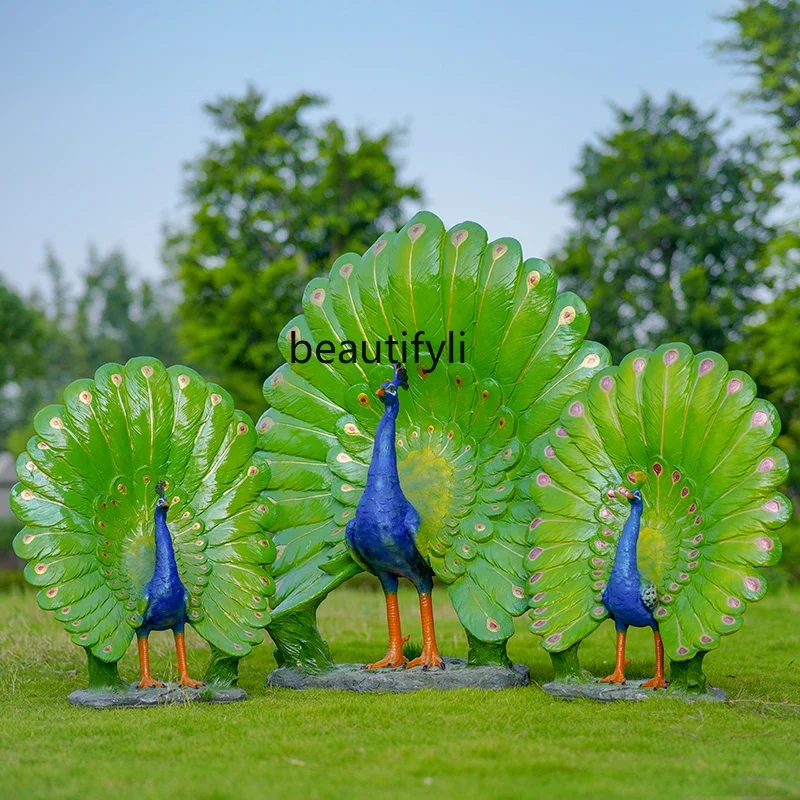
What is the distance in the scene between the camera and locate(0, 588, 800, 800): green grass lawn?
4.32m

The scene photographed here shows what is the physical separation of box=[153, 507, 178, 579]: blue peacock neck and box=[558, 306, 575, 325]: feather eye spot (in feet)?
8.78

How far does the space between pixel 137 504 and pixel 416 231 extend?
238 centimetres

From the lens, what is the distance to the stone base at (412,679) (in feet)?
20.9

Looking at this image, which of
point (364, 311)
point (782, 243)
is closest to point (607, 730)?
point (364, 311)

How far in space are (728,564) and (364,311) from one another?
2.69 metres

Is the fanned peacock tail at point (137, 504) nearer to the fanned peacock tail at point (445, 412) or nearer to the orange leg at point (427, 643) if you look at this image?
the fanned peacock tail at point (445, 412)

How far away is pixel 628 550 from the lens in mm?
5953

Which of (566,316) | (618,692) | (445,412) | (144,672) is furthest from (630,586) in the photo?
(144,672)

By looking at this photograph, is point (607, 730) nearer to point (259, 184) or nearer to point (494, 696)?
point (494, 696)

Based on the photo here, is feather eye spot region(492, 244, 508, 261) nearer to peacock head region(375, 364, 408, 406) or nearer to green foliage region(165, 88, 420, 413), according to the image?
peacock head region(375, 364, 408, 406)

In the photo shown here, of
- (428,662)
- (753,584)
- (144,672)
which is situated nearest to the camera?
(753,584)

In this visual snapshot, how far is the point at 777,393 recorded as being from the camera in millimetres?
15773

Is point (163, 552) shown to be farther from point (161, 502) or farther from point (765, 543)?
point (765, 543)

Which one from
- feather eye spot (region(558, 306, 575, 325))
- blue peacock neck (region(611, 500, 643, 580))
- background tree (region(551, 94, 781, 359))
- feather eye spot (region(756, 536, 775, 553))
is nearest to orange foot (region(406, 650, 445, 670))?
blue peacock neck (region(611, 500, 643, 580))
